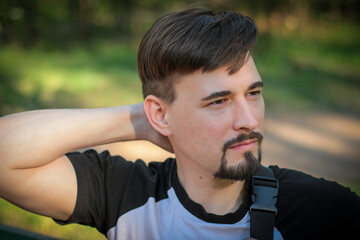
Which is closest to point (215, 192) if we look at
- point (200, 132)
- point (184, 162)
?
point (184, 162)

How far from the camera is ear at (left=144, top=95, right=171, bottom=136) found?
2.19 meters

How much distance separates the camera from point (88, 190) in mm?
2105

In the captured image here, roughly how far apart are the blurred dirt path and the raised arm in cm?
343

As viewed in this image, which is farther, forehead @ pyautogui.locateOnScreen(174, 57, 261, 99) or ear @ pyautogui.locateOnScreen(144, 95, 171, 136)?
ear @ pyautogui.locateOnScreen(144, 95, 171, 136)

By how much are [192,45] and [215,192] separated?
74 centimetres

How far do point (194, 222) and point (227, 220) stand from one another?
159 millimetres

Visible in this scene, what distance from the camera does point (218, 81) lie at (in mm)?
1970

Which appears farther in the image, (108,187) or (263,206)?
(108,187)

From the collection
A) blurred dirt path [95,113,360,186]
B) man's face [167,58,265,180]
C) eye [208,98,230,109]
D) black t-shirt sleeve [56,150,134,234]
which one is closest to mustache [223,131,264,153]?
man's face [167,58,265,180]

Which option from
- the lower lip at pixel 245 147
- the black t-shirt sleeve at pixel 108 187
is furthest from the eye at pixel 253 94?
the black t-shirt sleeve at pixel 108 187

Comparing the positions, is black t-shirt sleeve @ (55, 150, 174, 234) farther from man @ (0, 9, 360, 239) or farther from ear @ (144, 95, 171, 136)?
ear @ (144, 95, 171, 136)

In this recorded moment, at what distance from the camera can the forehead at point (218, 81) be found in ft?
6.44

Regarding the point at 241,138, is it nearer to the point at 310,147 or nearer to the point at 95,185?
the point at 95,185

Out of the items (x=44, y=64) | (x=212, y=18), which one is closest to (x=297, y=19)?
(x=44, y=64)
